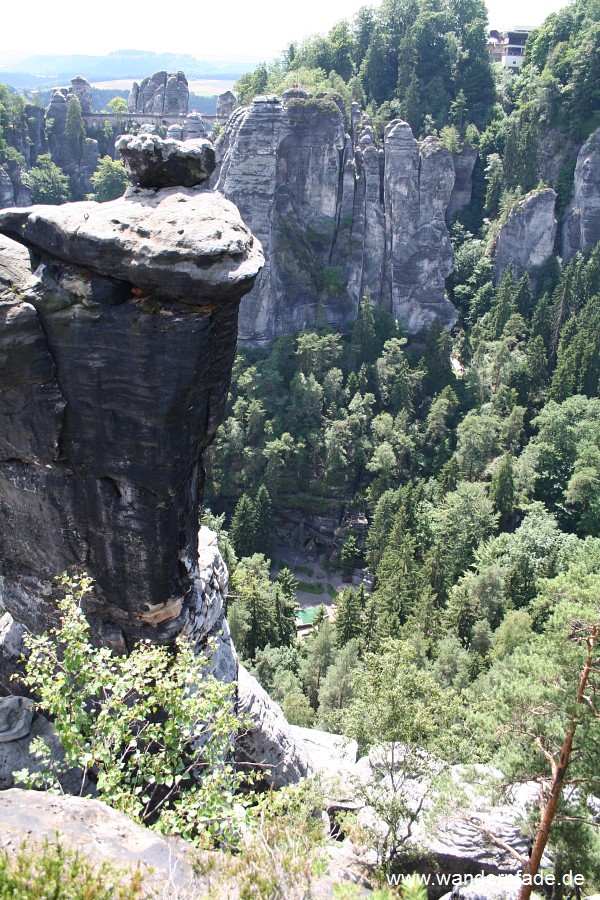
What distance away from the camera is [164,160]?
13.9 metres

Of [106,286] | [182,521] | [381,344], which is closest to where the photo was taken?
[106,286]

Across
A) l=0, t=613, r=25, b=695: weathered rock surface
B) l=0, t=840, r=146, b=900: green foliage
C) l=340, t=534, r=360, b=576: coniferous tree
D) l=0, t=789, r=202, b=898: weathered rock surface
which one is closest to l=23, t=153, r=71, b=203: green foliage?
l=340, t=534, r=360, b=576: coniferous tree

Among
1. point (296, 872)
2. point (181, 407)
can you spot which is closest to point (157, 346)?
point (181, 407)

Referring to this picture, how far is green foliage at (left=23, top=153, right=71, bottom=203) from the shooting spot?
217ft

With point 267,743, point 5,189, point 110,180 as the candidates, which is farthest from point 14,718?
point 110,180

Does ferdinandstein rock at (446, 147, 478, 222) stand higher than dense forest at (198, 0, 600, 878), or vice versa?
ferdinandstein rock at (446, 147, 478, 222)

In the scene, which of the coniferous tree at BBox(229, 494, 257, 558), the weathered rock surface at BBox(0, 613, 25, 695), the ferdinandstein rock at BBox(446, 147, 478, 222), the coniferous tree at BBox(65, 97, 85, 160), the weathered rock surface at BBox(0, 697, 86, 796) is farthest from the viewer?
the coniferous tree at BBox(65, 97, 85, 160)

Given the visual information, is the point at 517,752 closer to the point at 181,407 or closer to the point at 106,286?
the point at 181,407

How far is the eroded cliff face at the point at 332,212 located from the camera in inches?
2036

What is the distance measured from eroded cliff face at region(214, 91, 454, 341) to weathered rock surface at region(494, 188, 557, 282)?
16.7ft

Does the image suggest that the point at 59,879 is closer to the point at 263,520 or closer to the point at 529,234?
the point at 263,520

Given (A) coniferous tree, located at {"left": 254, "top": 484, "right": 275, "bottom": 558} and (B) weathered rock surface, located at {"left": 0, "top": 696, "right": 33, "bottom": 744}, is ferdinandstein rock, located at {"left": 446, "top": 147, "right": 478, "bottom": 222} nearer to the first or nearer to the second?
(A) coniferous tree, located at {"left": 254, "top": 484, "right": 275, "bottom": 558}

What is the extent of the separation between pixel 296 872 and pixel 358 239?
5377 centimetres

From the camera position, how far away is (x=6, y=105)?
6781 cm
